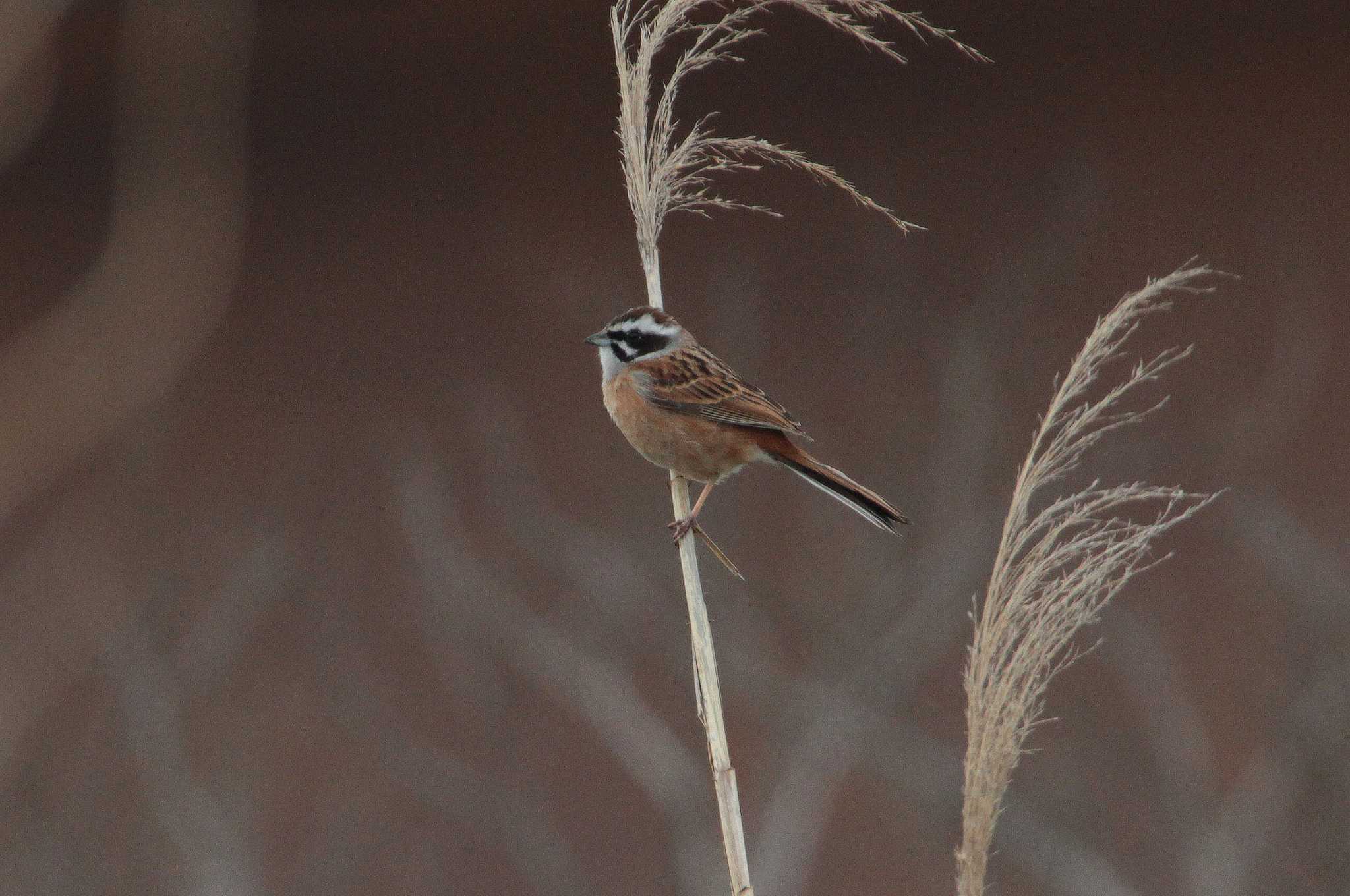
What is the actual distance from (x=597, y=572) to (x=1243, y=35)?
356 centimetres

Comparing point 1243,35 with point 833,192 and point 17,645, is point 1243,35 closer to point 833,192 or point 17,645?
point 833,192

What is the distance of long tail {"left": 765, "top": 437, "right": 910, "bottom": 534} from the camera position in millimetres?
2469

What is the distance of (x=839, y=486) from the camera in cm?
263

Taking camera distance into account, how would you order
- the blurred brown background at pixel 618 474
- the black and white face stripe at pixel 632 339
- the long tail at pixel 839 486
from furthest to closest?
the blurred brown background at pixel 618 474, the black and white face stripe at pixel 632 339, the long tail at pixel 839 486

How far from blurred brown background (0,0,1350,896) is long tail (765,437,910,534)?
129 inches

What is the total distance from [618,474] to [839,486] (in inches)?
156

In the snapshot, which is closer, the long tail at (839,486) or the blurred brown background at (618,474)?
the long tail at (839,486)

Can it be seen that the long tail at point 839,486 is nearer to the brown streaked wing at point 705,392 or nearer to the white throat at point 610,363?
the brown streaked wing at point 705,392

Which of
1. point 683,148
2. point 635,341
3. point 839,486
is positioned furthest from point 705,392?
point 683,148

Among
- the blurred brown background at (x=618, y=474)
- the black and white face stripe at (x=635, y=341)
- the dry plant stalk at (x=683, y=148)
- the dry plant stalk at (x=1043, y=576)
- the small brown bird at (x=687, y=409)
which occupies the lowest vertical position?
the blurred brown background at (x=618, y=474)

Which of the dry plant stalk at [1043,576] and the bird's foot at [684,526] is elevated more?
the dry plant stalk at [1043,576]

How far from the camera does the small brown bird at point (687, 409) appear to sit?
3012mm

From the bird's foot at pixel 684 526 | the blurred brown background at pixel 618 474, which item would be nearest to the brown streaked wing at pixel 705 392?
the bird's foot at pixel 684 526

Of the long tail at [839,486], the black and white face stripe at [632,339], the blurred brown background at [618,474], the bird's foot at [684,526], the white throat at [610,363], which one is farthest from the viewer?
the blurred brown background at [618,474]
